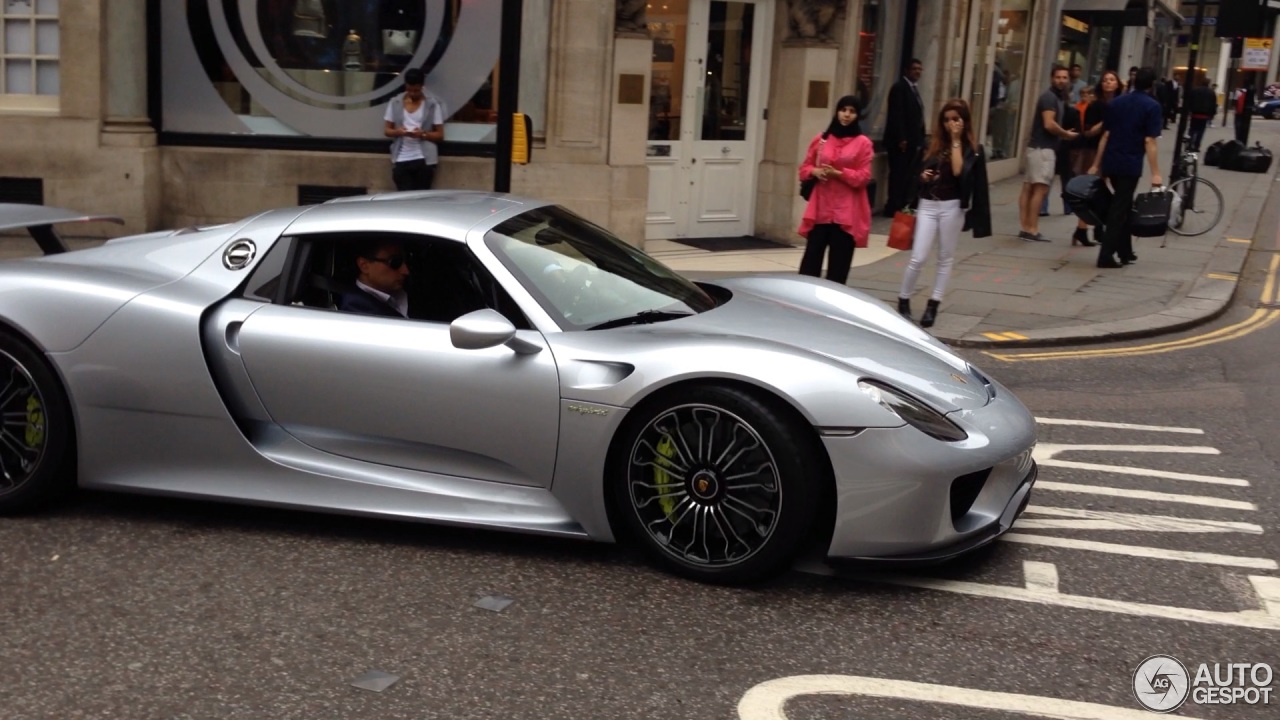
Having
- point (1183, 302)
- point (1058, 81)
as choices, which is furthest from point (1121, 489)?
point (1058, 81)

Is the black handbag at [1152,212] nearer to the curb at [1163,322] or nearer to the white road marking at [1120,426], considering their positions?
the curb at [1163,322]

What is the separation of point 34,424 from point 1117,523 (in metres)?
4.19

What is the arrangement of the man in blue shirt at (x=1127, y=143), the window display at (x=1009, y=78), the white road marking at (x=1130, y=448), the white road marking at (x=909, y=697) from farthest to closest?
the window display at (x=1009, y=78) < the man in blue shirt at (x=1127, y=143) < the white road marking at (x=1130, y=448) < the white road marking at (x=909, y=697)

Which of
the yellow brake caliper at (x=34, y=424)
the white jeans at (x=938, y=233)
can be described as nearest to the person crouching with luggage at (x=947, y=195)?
the white jeans at (x=938, y=233)

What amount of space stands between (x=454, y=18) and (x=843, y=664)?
10384 mm

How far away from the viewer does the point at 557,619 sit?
424cm

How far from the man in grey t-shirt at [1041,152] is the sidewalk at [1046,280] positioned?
0.33 metres

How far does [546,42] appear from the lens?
13.0m

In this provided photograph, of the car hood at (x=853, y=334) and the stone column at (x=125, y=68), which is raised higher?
the stone column at (x=125, y=68)

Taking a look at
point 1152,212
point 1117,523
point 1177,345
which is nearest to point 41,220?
point 1117,523

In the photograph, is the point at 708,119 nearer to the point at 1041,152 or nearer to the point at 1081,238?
the point at 1041,152

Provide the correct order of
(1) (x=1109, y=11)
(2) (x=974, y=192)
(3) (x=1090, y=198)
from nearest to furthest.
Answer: (2) (x=974, y=192)
(3) (x=1090, y=198)
(1) (x=1109, y=11)

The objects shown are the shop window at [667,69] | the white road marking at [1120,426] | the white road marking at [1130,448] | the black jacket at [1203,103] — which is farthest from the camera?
the black jacket at [1203,103]

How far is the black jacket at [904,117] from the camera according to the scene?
1648cm
